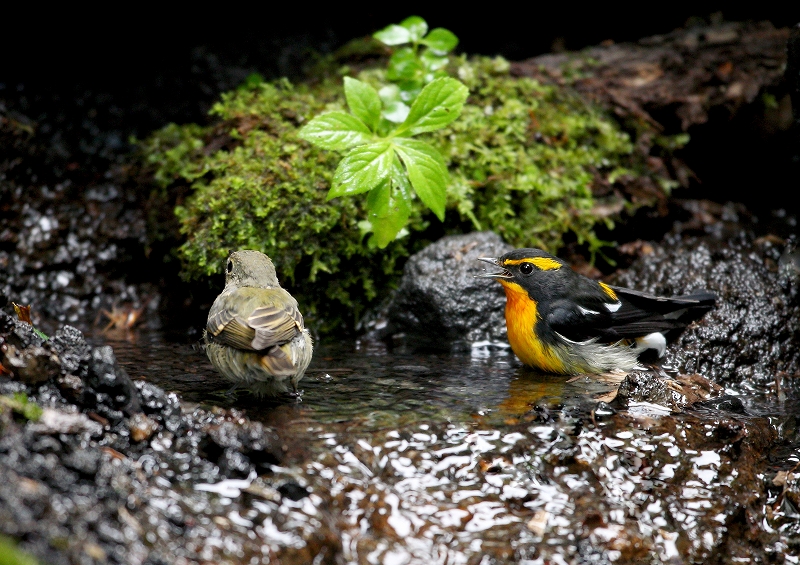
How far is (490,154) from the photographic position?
6914mm

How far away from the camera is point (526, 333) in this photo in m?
5.41

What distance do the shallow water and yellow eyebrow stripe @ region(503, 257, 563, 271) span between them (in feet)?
4.16

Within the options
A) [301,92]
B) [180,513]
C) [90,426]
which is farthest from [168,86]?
[180,513]

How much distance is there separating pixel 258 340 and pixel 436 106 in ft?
8.09

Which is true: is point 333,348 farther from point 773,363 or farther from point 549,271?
point 773,363

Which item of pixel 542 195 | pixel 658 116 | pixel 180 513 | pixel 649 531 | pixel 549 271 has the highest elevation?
pixel 658 116

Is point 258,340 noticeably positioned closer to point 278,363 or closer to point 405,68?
point 278,363

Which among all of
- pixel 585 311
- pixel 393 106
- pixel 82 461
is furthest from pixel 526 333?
pixel 82 461

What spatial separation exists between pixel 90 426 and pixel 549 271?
3.56 metres

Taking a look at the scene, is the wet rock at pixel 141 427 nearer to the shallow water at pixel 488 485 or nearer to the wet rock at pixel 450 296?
the shallow water at pixel 488 485

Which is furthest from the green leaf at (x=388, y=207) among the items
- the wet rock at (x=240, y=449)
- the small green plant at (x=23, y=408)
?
the small green plant at (x=23, y=408)

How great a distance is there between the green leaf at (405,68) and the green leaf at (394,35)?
0.18 metres

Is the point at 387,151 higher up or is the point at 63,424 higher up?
the point at 387,151

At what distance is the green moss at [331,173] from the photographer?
6.19 metres
